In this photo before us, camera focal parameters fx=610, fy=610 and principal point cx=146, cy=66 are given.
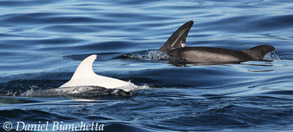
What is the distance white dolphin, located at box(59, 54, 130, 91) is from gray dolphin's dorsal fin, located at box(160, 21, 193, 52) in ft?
16.3

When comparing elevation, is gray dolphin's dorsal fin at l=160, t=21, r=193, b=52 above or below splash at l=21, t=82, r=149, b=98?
above

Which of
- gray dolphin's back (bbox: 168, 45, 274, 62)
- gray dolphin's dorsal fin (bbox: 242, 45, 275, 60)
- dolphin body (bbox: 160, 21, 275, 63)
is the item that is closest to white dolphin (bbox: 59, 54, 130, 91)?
dolphin body (bbox: 160, 21, 275, 63)

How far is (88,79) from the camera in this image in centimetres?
843

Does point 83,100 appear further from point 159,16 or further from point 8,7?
point 8,7

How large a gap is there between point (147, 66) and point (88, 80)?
126 inches

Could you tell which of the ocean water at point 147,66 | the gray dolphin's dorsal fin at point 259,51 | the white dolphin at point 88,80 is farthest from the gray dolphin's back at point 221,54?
Result: the white dolphin at point 88,80

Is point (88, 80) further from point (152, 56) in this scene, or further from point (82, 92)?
point (152, 56)

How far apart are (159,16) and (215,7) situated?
2.85 meters

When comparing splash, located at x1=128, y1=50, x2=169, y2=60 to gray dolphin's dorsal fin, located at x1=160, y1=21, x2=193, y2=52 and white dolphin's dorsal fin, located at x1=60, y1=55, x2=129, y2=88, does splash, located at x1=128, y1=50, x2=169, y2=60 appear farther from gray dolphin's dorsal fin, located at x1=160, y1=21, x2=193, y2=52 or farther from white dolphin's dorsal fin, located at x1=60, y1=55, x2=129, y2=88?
white dolphin's dorsal fin, located at x1=60, y1=55, x2=129, y2=88

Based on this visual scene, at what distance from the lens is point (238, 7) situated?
74.4 feet

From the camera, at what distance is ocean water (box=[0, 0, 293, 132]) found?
6.81 meters

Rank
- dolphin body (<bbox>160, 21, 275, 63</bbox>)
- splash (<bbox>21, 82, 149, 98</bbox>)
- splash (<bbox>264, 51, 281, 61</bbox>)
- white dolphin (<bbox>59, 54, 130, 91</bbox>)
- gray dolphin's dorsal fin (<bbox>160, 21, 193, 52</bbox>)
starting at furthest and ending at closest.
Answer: gray dolphin's dorsal fin (<bbox>160, 21, 193, 52</bbox>)
splash (<bbox>264, 51, 281, 61</bbox>)
dolphin body (<bbox>160, 21, 275, 63</bbox>)
white dolphin (<bbox>59, 54, 130, 91</bbox>)
splash (<bbox>21, 82, 149, 98</bbox>)

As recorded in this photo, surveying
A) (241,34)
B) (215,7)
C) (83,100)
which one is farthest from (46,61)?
(215,7)

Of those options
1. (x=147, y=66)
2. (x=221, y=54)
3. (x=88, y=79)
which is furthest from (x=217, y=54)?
(x=88, y=79)
